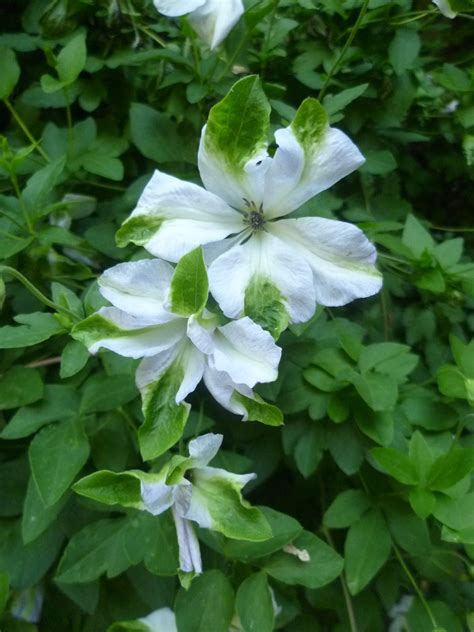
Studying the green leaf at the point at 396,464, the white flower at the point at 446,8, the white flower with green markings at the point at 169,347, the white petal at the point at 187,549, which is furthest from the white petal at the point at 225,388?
the white flower at the point at 446,8

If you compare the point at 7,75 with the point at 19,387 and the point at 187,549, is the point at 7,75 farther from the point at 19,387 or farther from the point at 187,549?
the point at 187,549

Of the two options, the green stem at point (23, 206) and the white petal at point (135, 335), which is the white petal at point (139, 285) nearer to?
the white petal at point (135, 335)

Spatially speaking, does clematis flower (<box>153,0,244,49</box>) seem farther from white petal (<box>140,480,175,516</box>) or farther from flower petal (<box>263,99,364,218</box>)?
white petal (<box>140,480,175,516</box>)

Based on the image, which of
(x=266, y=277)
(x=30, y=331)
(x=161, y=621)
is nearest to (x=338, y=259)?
(x=266, y=277)

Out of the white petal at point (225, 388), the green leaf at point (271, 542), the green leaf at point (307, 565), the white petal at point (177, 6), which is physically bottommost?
the green leaf at point (307, 565)

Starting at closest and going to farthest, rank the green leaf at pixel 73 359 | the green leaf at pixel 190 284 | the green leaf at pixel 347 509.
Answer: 1. the green leaf at pixel 190 284
2. the green leaf at pixel 73 359
3. the green leaf at pixel 347 509

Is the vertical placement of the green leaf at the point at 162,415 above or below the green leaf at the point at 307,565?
above
